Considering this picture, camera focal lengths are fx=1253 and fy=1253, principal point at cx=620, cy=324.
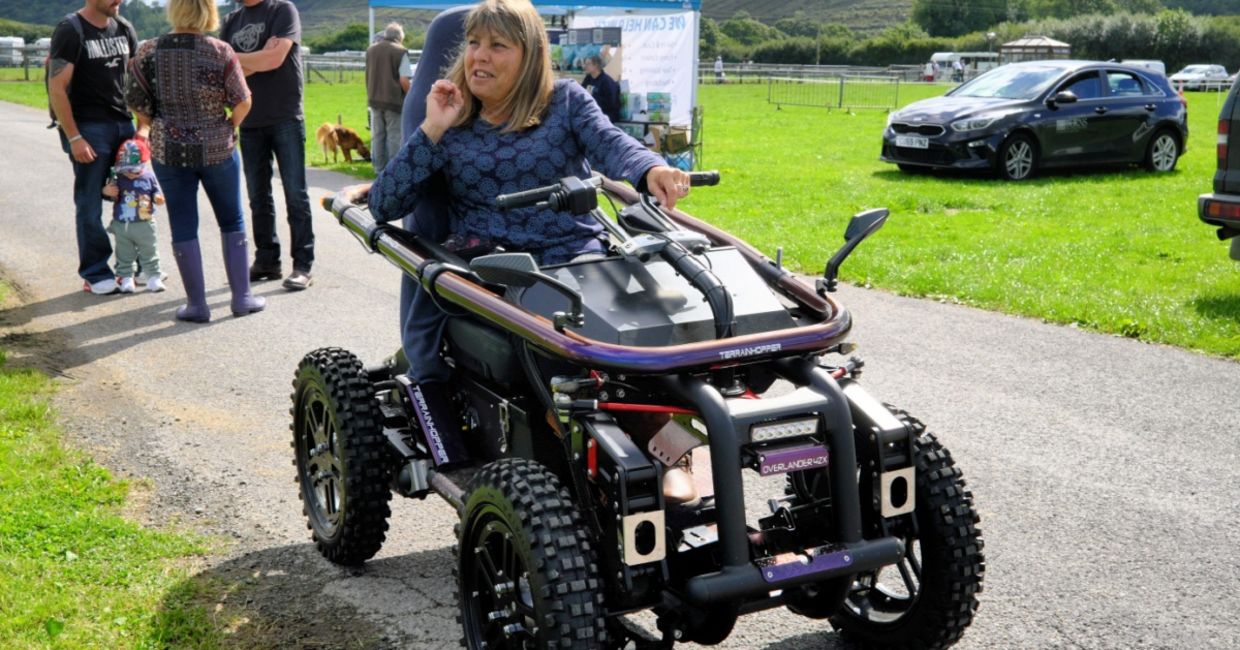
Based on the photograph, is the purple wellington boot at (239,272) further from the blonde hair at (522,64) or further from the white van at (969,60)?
the white van at (969,60)

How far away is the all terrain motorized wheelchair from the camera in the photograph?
115 inches

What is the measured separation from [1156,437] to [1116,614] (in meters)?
1.98

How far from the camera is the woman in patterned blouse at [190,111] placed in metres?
7.45

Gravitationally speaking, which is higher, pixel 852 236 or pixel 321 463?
pixel 852 236

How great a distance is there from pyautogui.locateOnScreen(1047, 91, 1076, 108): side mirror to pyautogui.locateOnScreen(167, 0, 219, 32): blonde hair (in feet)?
38.4

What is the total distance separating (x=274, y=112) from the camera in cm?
866

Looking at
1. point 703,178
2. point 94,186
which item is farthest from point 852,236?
point 94,186

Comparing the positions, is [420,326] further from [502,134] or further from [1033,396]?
[1033,396]

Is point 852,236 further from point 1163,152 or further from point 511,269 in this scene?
point 1163,152

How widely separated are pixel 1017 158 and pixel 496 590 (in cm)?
1413

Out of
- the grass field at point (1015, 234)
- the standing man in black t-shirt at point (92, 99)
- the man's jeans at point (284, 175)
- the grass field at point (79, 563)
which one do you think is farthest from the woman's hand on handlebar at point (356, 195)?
the grass field at point (1015, 234)

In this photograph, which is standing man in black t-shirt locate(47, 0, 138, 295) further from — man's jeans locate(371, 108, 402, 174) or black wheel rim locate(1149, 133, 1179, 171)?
black wheel rim locate(1149, 133, 1179, 171)

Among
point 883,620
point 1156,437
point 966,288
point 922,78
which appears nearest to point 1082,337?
point 966,288

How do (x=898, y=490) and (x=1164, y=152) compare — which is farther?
(x=1164, y=152)
